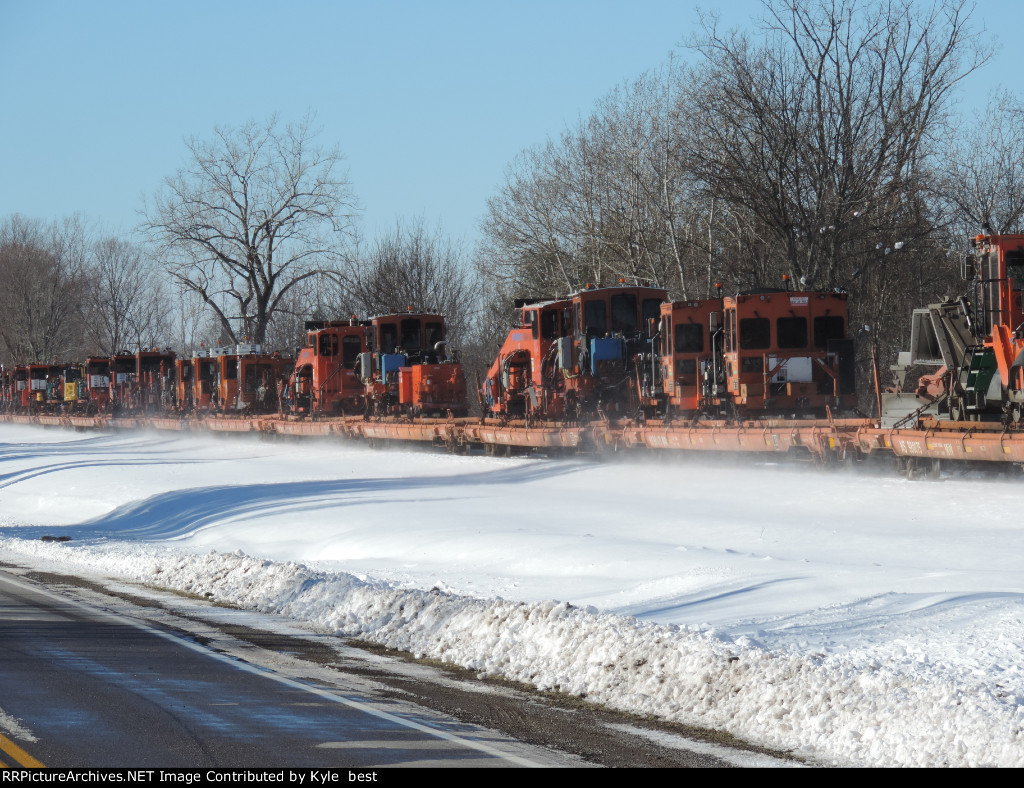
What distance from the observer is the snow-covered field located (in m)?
7.71

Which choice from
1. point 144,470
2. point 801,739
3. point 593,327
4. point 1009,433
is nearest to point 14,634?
point 801,739

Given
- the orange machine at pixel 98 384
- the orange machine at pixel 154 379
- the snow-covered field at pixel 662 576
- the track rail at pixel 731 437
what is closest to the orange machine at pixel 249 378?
the orange machine at pixel 154 379

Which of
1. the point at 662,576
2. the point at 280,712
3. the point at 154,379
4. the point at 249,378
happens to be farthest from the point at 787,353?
the point at 154,379

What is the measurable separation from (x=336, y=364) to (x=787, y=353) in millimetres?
20433

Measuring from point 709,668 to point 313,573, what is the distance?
6598mm

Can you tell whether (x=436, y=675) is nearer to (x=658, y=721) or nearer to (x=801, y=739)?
(x=658, y=721)

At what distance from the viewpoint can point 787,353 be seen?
25.3 m

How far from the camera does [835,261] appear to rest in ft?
124

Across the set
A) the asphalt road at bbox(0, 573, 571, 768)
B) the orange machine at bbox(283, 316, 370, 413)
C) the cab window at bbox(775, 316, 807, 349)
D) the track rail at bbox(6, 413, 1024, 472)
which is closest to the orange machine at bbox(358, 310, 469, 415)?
the orange machine at bbox(283, 316, 370, 413)

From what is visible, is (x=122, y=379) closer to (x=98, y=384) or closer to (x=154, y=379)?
(x=98, y=384)

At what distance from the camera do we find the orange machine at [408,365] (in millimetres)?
38000

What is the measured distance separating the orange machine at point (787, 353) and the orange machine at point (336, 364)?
1851 cm

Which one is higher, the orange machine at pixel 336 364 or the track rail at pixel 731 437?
the orange machine at pixel 336 364

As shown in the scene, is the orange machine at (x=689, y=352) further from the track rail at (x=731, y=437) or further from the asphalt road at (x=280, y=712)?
the asphalt road at (x=280, y=712)
